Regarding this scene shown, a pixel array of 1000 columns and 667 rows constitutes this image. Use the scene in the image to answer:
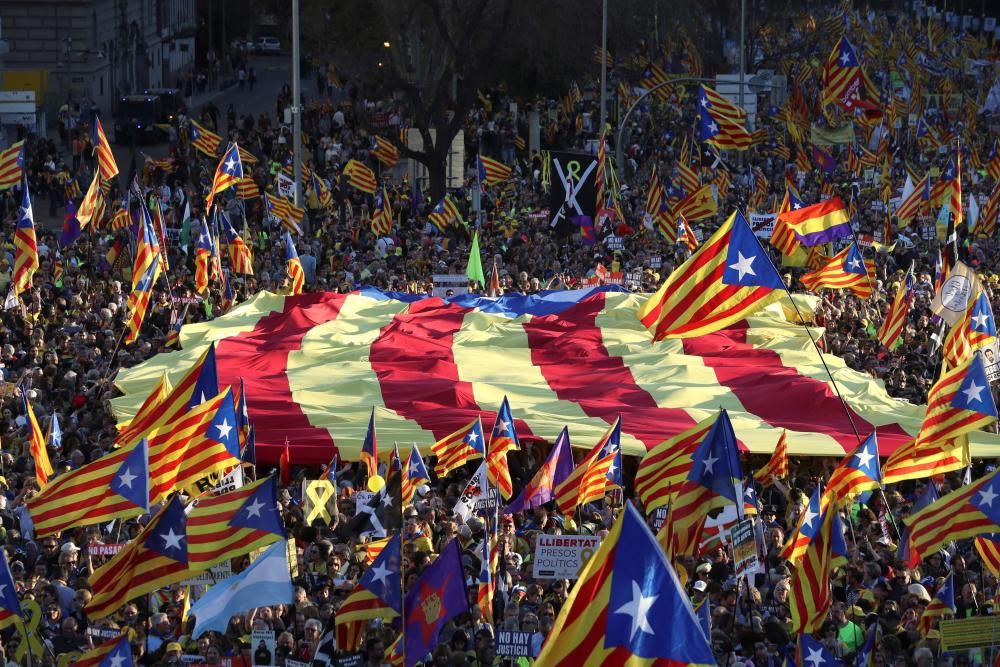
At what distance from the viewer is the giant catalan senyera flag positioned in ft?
74.2

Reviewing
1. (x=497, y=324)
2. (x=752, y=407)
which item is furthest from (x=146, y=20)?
(x=752, y=407)

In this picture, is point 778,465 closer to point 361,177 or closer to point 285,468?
point 285,468

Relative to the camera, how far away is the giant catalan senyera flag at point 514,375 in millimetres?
22625

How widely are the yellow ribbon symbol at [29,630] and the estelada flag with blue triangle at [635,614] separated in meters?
4.90

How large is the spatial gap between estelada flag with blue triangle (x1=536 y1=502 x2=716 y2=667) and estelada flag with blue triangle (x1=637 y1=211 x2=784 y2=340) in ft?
21.6

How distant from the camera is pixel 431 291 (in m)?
31.1

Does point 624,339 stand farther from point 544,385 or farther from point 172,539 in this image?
point 172,539

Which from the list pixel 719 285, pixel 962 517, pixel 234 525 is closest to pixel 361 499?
pixel 234 525

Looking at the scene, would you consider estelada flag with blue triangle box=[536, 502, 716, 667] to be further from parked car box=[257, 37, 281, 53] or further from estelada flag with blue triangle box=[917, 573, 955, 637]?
parked car box=[257, 37, 281, 53]

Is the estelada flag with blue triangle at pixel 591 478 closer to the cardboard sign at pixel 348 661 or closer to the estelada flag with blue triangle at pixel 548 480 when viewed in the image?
the estelada flag with blue triangle at pixel 548 480

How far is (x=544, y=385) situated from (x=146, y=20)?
4591 centimetres

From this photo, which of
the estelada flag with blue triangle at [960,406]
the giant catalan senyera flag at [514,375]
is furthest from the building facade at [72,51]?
the estelada flag with blue triangle at [960,406]

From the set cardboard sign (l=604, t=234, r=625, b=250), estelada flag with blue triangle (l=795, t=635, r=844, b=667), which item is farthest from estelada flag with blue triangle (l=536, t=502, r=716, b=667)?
cardboard sign (l=604, t=234, r=625, b=250)

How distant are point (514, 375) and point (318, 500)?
6684mm
